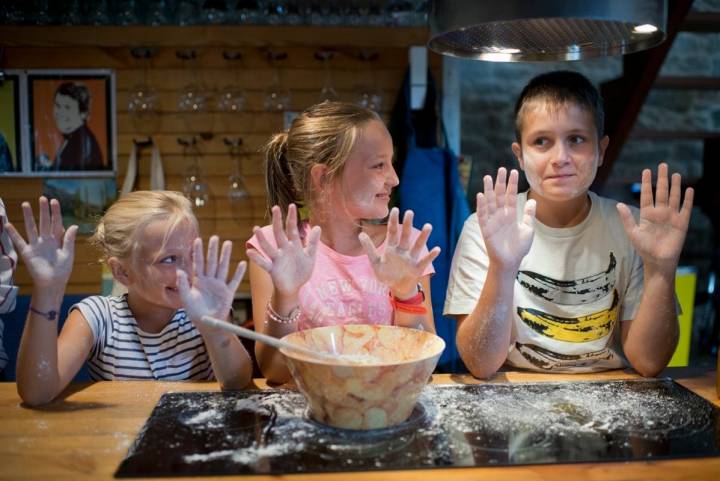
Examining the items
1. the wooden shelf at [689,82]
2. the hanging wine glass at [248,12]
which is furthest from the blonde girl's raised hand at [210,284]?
the wooden shelf at [689,82]

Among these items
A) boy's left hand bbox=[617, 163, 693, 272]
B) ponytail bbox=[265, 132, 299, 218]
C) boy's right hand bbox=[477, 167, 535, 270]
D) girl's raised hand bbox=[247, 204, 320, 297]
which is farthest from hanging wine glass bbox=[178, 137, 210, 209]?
boy's left hand bbox=[617, 163, 693, 272]

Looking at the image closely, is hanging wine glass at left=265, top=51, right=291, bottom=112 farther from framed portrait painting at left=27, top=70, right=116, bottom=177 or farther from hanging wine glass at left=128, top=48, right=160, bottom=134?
framed portrait painting at left=27, top=70, right=116, bottom=177

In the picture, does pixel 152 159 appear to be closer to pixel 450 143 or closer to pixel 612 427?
pixel 450 143

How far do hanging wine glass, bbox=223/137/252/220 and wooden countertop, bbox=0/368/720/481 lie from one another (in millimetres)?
1955

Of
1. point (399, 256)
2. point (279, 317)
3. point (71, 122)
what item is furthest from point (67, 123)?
point (399, 256)

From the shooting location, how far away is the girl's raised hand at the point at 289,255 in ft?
4.21

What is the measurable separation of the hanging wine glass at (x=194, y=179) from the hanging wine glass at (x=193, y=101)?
78 mm

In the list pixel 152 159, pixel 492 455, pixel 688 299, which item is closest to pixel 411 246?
pixel 492 455

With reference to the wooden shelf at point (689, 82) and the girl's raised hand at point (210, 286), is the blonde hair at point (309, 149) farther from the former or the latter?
the wooden shelf at point (689, 82)

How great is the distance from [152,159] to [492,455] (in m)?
2.62

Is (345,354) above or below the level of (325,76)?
below

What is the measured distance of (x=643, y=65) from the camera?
9.98 ft

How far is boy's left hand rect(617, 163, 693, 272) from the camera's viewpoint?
1.40 m

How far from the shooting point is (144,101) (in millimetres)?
3213
